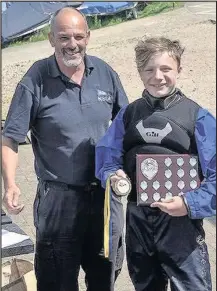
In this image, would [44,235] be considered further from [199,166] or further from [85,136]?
[199,166]

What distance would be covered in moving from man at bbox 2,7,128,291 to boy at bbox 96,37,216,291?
0.25 m

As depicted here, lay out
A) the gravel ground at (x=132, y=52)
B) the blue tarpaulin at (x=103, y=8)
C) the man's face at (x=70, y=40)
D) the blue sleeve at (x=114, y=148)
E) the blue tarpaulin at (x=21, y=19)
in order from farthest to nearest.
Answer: the blue tarpaulin at (x=103, y=8)
the blue tarpaulin at (x=21, y=19)
the gravel ground at (x=132, y=52)
the man's face at (x=70, y=40)
the blue sleeve at (x=114, y=148)

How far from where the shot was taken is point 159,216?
271cm

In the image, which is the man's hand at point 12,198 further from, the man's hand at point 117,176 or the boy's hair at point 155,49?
the boy's hair at point 155,49

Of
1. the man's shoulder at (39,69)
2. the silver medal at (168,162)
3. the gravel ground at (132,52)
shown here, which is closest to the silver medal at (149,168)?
the silver medal at (168,162)

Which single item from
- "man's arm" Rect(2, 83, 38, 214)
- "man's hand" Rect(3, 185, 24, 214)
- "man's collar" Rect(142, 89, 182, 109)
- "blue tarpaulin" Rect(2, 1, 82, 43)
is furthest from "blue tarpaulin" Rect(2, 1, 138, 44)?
"man's collar" Rect(142, 89, 182, 109)

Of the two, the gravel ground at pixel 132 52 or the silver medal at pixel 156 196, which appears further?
the gravel ground at pixel 132 52

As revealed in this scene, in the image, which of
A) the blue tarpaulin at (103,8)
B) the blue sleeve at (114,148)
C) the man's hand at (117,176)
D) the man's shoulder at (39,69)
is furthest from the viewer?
the blue tarpaulin at (103,8)

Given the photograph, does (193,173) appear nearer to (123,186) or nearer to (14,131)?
(123,186)

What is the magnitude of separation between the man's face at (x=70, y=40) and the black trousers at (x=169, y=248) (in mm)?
728

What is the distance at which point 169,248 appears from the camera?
2.70 m

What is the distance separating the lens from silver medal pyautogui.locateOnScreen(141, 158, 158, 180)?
2646 millimetres

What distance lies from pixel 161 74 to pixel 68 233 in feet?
3.20

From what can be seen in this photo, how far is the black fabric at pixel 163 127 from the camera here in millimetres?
2633
